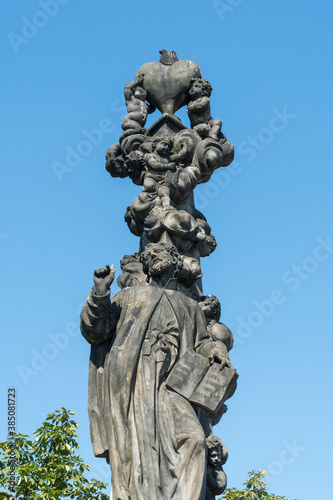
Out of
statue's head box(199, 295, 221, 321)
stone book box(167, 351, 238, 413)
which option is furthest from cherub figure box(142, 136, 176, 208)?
stone book box(167, 351, 238, 413)

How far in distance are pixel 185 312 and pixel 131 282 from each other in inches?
41.2

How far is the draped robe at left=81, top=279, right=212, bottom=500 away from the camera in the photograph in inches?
403

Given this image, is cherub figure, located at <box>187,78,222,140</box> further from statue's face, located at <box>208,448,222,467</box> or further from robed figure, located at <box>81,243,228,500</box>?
statue's face, located at <box>208,448,222,467</box>

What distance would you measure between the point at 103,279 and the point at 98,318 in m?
0.46

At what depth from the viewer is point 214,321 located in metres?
11.7

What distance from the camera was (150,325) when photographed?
10984 mm

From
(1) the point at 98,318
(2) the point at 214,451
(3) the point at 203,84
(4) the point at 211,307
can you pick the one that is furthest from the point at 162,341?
(3) the point at 203,84

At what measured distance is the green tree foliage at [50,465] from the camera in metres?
16.7

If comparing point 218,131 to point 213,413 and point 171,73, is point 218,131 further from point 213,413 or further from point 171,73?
point 213,413

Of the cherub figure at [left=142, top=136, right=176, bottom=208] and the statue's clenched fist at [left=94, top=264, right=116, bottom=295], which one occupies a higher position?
the cherub figure at [left=142, top=136, right=176, bottom=208]

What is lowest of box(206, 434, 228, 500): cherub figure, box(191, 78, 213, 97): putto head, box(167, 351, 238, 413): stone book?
box(206, 434, 228, 500): cherub figure

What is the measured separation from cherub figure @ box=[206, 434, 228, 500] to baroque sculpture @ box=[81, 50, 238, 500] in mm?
11

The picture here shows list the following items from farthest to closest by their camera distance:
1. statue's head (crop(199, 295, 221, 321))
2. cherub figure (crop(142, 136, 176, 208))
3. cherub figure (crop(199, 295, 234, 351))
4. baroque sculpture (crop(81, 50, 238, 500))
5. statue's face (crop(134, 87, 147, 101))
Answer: statue's face (crop(134, 87, 147, 101)) → cherub figure (crop(142, 136, 176, 208)) → statue's head (crop(199, 295, 221, 321)) → cherub figure (crop(199, 295, 234, 351)) → baroque sculpture (crop(81, 50, 238, 500))

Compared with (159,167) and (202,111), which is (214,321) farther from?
(202,111)
